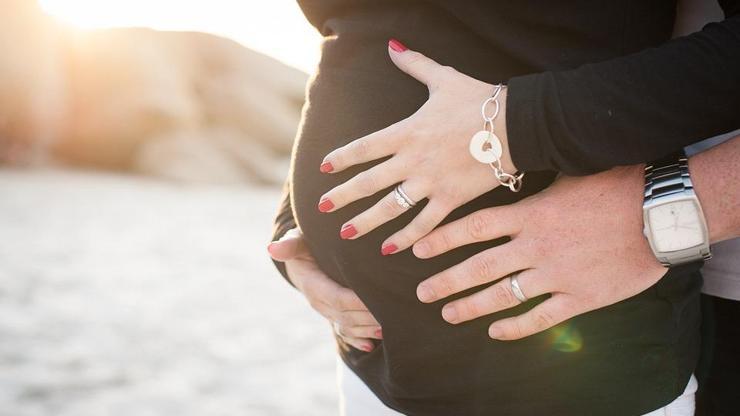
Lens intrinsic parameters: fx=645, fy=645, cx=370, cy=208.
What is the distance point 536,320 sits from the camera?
797 millimetres

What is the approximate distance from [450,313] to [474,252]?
0.09 m

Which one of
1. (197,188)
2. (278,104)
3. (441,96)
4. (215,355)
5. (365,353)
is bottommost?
(365,353)

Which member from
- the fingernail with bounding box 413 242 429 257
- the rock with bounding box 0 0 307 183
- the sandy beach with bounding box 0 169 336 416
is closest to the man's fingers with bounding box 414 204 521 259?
the fingernail with bounding box 413 242 429 257

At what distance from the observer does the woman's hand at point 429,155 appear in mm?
802

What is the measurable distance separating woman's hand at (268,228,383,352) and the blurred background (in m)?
1.76

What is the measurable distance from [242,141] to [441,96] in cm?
1193

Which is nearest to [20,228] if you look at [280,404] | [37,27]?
[280,404]

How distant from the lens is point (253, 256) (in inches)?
216

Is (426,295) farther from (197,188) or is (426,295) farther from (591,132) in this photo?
(197,188)

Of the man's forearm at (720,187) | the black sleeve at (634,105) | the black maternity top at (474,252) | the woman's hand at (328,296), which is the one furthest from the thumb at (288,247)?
the man's forearm at (720,187)

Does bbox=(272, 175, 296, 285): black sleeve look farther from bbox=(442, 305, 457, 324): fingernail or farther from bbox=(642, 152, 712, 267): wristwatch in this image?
bbox=(642, 152, 712, 267): wristwatch

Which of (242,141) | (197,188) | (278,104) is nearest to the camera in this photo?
(197,188)

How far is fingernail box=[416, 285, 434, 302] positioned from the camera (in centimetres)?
83

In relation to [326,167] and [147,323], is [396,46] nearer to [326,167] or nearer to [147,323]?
[326,167]
